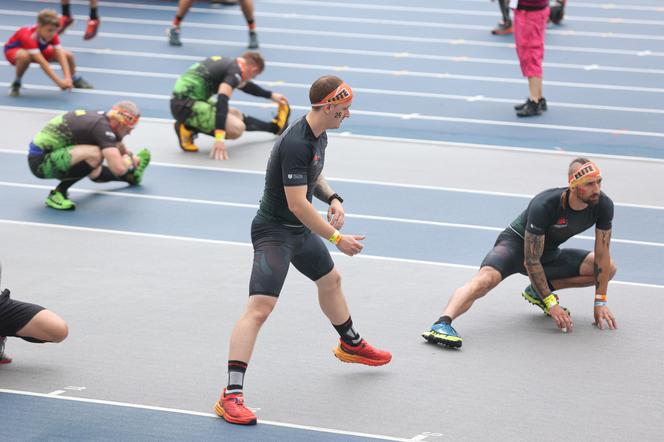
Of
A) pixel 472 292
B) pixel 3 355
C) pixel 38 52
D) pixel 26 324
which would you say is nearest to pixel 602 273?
pixel 472 292

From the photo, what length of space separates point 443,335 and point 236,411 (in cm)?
173

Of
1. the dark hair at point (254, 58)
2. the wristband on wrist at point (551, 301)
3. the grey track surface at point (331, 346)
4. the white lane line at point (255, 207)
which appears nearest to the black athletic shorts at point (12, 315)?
the grey track surface at point (331, 346)

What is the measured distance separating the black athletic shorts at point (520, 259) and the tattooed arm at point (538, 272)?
21cm

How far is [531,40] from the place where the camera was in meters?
13.3

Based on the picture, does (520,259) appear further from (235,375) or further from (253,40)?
(253,40)

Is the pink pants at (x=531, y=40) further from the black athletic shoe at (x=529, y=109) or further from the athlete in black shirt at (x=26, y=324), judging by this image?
the athlete in black shirt at (x=26, y=324)

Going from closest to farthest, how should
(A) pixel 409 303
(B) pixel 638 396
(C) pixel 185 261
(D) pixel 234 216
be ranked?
1. (B) pixel 638 396
2. (A) pixel 409 303
3. (C) pixel 185 261
4. (D) pixel 234 216

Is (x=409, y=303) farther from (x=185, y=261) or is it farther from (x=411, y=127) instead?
(x=411, y=127)

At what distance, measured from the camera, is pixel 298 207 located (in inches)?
228

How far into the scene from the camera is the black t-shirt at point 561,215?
714 centimetres

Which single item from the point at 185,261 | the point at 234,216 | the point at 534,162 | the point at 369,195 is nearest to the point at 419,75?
the point at 534,162

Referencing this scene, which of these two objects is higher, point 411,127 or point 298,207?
point 298,207

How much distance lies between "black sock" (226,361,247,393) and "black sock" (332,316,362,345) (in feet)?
2.86

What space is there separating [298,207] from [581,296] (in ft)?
10.2
